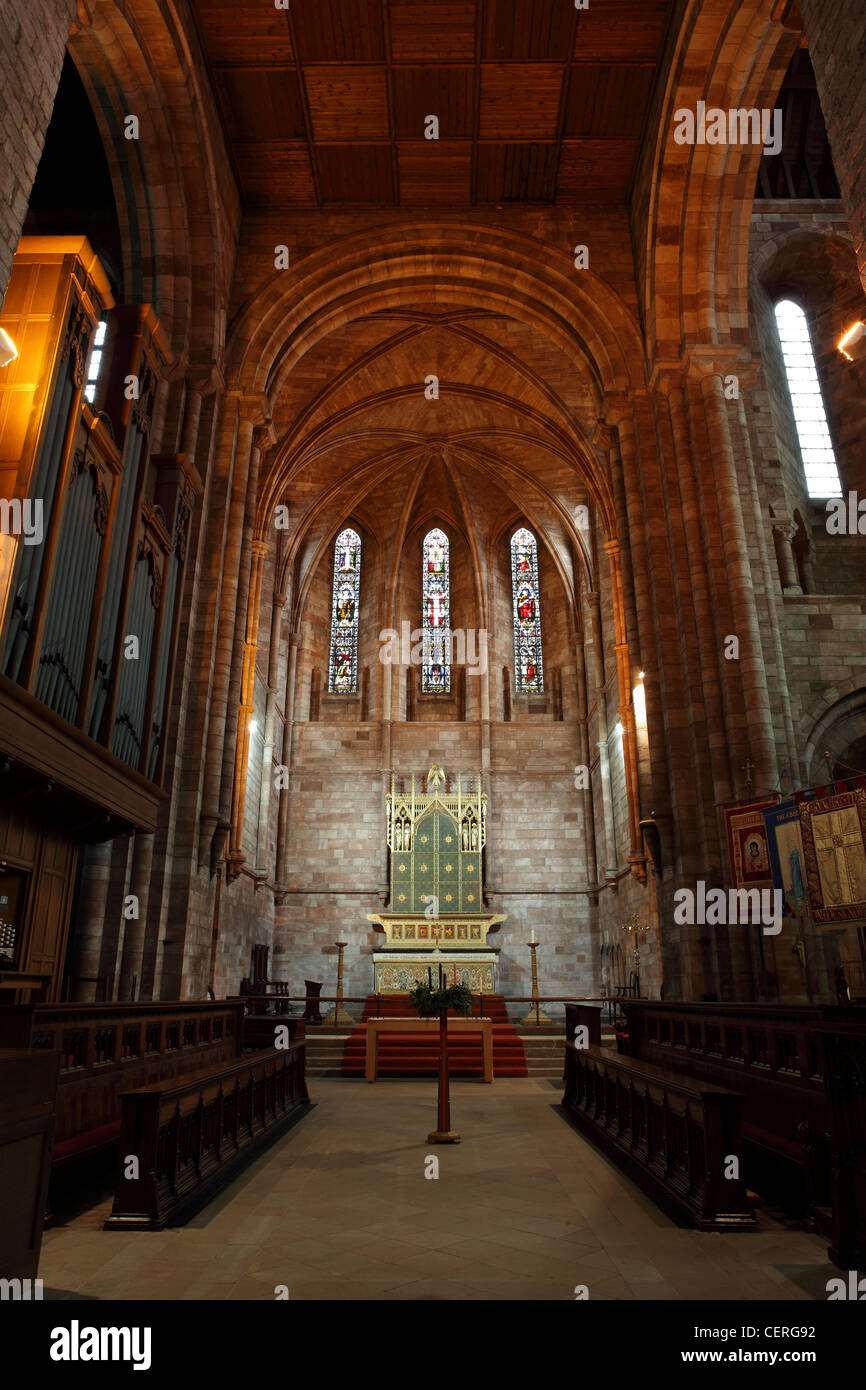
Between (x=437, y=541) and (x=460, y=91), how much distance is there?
1194 centimetres

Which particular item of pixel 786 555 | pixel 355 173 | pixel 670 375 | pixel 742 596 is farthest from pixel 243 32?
pixel 786 555

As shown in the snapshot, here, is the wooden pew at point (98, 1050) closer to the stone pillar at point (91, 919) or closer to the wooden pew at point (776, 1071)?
the stone pillar at point (91, 919)

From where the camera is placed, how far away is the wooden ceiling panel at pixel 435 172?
14016 millimetres

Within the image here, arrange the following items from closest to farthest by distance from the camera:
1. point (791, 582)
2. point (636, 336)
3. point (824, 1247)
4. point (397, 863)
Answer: point (824, 1247) < point (791, 582) < point (636, 336) < point (397, 863)

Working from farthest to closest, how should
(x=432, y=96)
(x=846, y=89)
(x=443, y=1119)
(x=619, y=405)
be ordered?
(x=619, y=405)
(x=432, y=96)
(x=443, y=1119)
(x=846, y=89)

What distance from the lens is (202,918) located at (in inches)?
458

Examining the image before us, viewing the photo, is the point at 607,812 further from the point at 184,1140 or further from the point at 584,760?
the point at 184,1140

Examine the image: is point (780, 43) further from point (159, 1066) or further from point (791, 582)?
point (159, 1066)

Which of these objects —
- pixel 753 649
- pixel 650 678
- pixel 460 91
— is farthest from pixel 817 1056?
pixel 460 91

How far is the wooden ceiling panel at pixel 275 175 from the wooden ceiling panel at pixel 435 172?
Result: 157 cm

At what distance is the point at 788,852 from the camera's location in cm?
873

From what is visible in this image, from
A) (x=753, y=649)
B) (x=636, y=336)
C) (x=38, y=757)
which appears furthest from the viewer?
(x=636, y=336)

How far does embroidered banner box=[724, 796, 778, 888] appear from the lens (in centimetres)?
917

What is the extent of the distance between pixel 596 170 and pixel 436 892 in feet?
45.2
